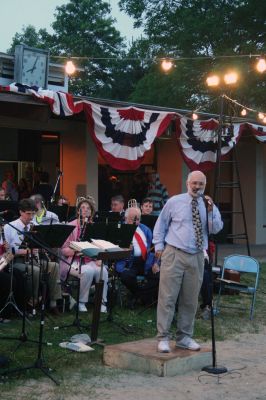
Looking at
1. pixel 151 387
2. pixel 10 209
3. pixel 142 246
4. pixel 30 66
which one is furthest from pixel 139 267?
pixel 30 66

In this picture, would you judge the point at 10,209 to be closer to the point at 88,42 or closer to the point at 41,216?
the point at 41,216

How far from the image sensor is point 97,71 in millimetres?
39938

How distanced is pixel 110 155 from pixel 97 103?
3.23 feet

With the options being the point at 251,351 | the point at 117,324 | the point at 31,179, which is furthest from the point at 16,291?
the point at 31,179

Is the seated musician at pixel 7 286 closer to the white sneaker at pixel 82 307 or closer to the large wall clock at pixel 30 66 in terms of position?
the white sneaker at pixel 82 307

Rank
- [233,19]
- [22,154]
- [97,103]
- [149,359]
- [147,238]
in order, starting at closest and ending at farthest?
1. [149,359]
2. [147,238]
3. [97,103]
4. [22,154]
5. [233,19]

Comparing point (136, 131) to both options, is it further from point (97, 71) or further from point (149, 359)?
point (97, 71)

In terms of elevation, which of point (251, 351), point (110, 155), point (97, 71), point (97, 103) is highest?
point (97, 71)

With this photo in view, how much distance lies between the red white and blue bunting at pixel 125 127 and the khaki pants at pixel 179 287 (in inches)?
197

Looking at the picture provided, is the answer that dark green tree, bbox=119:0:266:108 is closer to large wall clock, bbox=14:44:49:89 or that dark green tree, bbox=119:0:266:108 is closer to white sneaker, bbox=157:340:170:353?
large wall clock, bbox=14:44:49:89

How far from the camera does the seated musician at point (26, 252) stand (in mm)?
7582

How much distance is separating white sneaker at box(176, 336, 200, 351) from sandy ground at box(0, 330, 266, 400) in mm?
305

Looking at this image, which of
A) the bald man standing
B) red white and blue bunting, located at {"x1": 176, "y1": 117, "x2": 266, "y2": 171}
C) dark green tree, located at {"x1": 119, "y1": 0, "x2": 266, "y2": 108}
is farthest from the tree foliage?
the bald man standing

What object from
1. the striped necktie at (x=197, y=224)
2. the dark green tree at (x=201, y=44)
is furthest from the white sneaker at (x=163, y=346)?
the dark green tree at (x=201, y=44)
